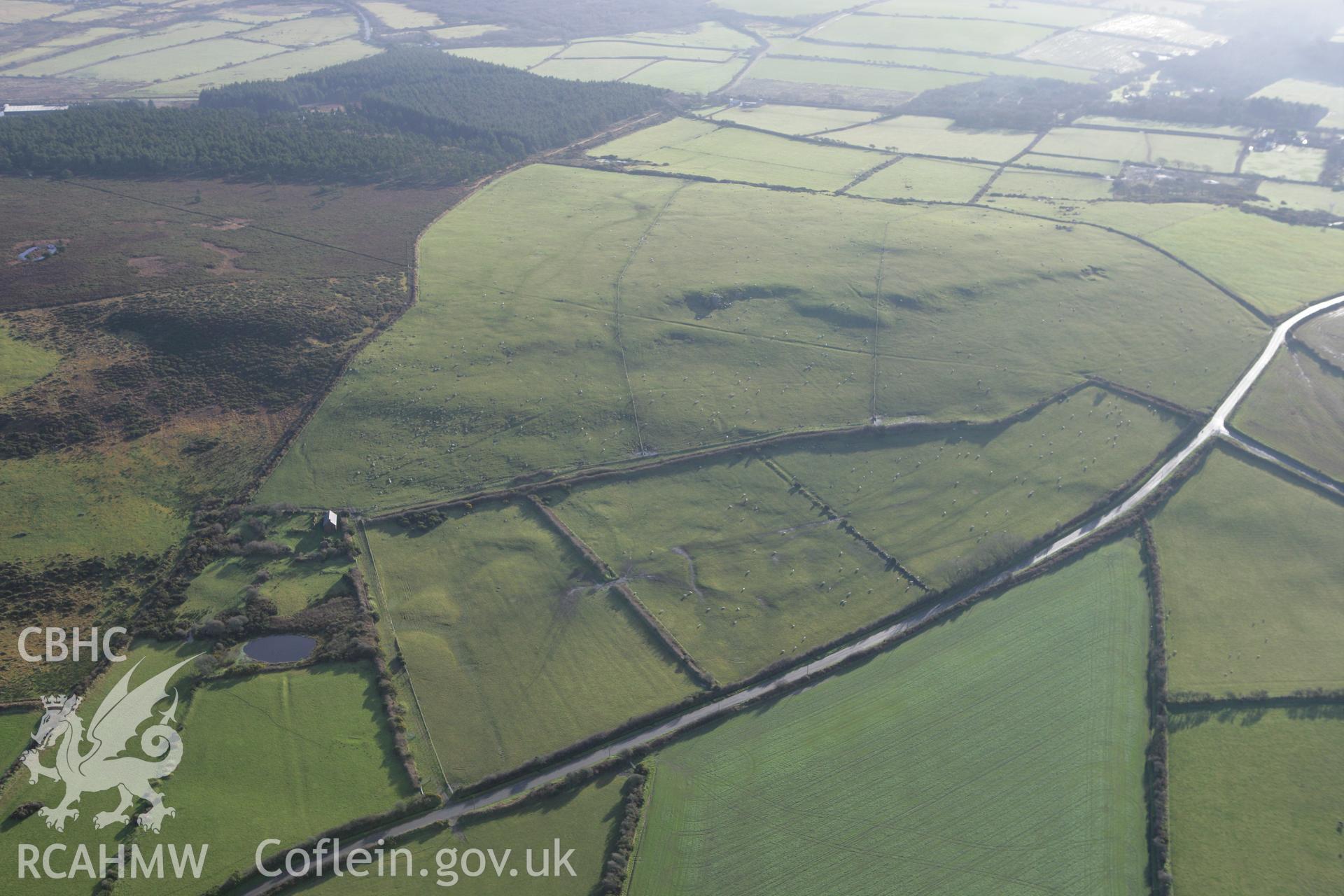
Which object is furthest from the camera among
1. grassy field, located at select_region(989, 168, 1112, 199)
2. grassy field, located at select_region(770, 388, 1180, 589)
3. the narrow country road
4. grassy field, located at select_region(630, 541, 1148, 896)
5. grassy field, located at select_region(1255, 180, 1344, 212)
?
grassy field, located at select_region(989, 168, 1112, 199)

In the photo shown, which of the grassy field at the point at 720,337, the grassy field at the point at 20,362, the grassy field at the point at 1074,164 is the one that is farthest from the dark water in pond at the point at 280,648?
the grassy field at the point at 1074,164

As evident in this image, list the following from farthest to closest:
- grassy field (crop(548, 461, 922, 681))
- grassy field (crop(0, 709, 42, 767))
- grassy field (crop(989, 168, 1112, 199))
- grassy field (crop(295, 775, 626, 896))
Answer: grassy field (crop(989, 168, 1112, 199))
grassy field (crop(548, 461, 922, 681))
grassy field (crop(0, 709, 42, 767))
grassy field (crop(295, 775, 626, 896))

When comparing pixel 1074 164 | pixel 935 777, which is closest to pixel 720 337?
pixel 935 777

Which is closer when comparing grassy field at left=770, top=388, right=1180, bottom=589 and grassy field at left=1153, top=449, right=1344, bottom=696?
grassy field at left=1153, top=449, right=1344, bottom=696

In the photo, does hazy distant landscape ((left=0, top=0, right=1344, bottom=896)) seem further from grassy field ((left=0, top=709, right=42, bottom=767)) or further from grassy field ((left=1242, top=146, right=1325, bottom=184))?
grassy field ((left=1242, top=146, right=1325, bottom=184))

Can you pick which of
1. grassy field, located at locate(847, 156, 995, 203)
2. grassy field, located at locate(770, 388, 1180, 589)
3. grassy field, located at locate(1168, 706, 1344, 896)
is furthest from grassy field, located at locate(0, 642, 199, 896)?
grassy field, located at locate(847, 156, 995, 203)

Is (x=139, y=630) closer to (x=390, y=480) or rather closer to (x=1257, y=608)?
(x=390, y=480)

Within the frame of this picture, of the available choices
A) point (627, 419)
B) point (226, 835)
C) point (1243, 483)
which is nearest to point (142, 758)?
point (226, 835)
